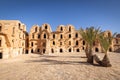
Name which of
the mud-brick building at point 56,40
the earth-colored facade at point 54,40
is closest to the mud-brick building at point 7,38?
the earth-colored facade at point 54,40

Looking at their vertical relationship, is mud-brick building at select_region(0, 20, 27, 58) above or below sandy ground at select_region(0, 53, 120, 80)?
above

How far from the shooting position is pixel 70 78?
12055 millimetres

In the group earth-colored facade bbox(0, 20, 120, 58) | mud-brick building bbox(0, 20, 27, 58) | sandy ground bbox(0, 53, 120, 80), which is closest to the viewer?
sandy ground bbox(0, 53, 120, 80)

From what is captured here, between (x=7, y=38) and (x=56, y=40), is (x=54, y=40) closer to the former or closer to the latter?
(x=56, y=40)

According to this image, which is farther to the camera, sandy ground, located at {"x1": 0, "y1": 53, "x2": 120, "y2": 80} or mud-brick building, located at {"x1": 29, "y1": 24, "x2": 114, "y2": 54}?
mud-brick building, located at {"x1": 29, "y1": 24, "x2": 114, "y2": 54}

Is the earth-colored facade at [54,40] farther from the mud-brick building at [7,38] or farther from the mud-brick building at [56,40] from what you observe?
the mud-brick building at [7,38]

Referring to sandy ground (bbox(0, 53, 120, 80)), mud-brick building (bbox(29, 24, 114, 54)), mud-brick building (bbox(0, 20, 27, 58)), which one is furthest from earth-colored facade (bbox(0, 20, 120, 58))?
sandy ground (bbox(0, 53, 120, 80))

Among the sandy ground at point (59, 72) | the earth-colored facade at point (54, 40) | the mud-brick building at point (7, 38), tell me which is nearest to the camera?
the sandy ground at point (59, 72)

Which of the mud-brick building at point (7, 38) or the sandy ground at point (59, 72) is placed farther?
the mud-brick building at point (7, 38)

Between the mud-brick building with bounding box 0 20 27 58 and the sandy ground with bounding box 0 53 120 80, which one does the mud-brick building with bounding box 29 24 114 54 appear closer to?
the mud-brick building with bounding box 0 20 27 58

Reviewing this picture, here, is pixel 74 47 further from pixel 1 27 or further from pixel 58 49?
pixel 1 27

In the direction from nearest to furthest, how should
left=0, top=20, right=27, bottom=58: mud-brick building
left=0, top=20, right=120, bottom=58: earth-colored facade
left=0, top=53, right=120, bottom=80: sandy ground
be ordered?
1. left=0, top=53, right=120, bottom=80: sandy ground
2. left=0, top=20, right=27, bottom=58: mud-brick building
3. left=0, top=20, right=120, bottom=58: earth-colored facade

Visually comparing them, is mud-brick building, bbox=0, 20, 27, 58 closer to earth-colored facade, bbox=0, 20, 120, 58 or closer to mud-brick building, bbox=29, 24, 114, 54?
earth-colored facade, bbox=0, 20, 120, 58

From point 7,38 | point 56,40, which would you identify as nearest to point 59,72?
point 7,38
